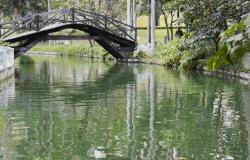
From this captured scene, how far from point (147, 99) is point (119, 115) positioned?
386cm

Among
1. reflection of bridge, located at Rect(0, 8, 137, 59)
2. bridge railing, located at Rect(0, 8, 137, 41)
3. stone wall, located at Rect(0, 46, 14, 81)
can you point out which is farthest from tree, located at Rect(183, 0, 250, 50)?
stone wall, located at Rect(0, 46, 14, 81)

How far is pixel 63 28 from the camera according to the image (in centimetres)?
3856

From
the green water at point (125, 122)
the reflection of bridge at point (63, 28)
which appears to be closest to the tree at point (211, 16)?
the green water at point (125, 122)

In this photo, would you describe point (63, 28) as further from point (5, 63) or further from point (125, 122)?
point (125, 122)

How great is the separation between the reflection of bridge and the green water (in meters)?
12.7

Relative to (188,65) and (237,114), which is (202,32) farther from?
(237,114)

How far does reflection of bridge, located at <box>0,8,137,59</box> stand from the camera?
35531 millimetres

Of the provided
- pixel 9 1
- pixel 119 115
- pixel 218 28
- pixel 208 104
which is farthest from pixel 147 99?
pixel 9 1

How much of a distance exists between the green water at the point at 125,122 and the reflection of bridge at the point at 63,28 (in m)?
12.7

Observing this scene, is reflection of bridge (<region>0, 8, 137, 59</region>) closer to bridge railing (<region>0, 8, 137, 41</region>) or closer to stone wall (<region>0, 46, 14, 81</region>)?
bridge railing (<region>0, 8, 137, 41</region>)

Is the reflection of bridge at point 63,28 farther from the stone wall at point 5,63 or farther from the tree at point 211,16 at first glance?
the tree at point 211,16

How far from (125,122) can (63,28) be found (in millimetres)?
25836

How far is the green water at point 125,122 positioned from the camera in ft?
33.1

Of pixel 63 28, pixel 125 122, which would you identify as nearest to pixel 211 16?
pixel 63 28
